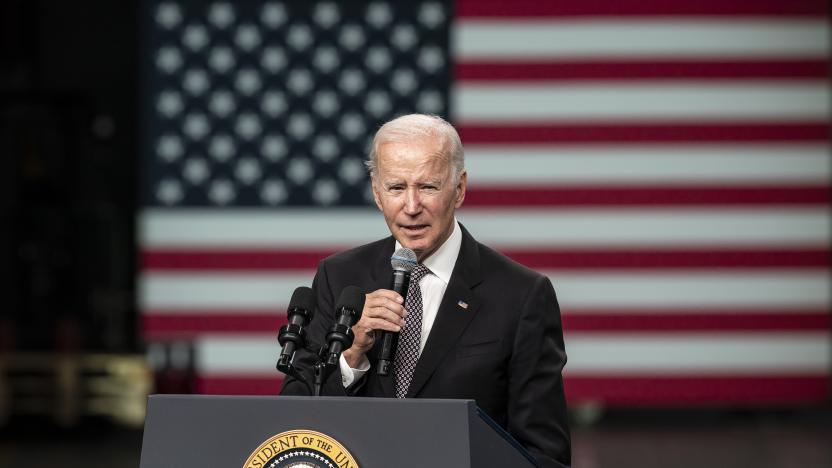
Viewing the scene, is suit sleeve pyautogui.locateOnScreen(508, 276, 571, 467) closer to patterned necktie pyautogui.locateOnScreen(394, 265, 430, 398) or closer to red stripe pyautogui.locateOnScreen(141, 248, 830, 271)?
patterned necktie pyautogui.locateOnScreen(394, 265, 430, 398)

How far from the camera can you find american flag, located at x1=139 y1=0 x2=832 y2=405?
6973 mm

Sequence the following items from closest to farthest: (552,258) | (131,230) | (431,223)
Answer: (431,223) < (552,258) < (131,230)

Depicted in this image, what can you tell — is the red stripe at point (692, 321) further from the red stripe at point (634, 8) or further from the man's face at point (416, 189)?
the man's face at point (416, 189)

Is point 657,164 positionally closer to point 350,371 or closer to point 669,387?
point 669,387

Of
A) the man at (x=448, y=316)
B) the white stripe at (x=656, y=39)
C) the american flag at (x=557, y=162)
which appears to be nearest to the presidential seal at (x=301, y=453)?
the man at (x=448, y=316)

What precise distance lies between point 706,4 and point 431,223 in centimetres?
520

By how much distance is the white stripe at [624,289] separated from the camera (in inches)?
275

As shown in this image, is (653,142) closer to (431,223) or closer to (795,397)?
(795,397)

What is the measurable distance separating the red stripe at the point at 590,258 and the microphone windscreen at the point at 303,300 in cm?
487

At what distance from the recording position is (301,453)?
1815 mm

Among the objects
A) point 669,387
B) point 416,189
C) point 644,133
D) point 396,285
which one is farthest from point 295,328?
point 669,387

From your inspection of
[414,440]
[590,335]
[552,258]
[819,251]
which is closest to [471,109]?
[552,258]

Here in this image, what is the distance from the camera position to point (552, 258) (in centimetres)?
696

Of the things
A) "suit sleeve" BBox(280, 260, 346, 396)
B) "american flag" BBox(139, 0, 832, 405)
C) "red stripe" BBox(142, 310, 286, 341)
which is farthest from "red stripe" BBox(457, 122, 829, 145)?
"suit sleeve" BBox(280, 260, 346, 396)
